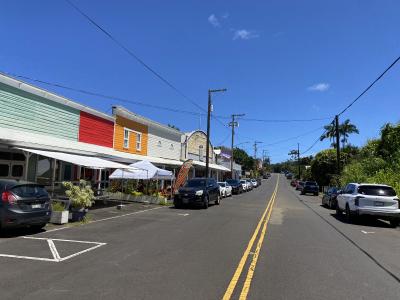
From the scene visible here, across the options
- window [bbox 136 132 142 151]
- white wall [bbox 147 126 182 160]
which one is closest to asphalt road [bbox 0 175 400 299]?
window [bbox 136 132 142 151]

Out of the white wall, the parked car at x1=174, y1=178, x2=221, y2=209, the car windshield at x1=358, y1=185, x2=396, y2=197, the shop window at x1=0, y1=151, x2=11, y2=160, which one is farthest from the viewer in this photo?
the white wall

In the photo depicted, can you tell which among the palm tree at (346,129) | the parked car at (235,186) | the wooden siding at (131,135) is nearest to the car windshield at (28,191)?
the wooden siding at (131,135)

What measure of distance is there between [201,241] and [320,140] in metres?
84.5

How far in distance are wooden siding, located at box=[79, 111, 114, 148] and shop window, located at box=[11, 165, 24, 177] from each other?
5.12 meters

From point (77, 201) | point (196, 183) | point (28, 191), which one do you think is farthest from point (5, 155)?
point (196, 183)

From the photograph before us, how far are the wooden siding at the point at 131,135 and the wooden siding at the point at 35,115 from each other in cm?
548

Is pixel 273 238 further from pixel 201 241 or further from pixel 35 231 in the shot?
pixel 35 231

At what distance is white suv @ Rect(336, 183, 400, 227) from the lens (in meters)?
18.6

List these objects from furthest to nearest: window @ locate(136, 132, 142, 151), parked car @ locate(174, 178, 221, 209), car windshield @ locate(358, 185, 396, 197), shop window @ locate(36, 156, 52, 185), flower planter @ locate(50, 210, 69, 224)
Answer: window @ locate(136, 132, 142, 151) < parked car @ locate(174, 178, 221, 209) < shop window @ locate(36, 156, 52, 185) < car windshield @ locate(358, 185, 396, 197) < flower planter @ locate(50, 210, 69, 224)

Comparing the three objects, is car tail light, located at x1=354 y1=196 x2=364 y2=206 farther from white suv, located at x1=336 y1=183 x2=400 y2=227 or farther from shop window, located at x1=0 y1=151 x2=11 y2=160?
shop window, located at x1=0 y1=151 x2=11 y2=160

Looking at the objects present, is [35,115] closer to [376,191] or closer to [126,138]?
[126,138]

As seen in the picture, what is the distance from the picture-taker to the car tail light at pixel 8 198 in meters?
12.0

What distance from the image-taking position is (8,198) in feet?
39.5

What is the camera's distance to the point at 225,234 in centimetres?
1395
